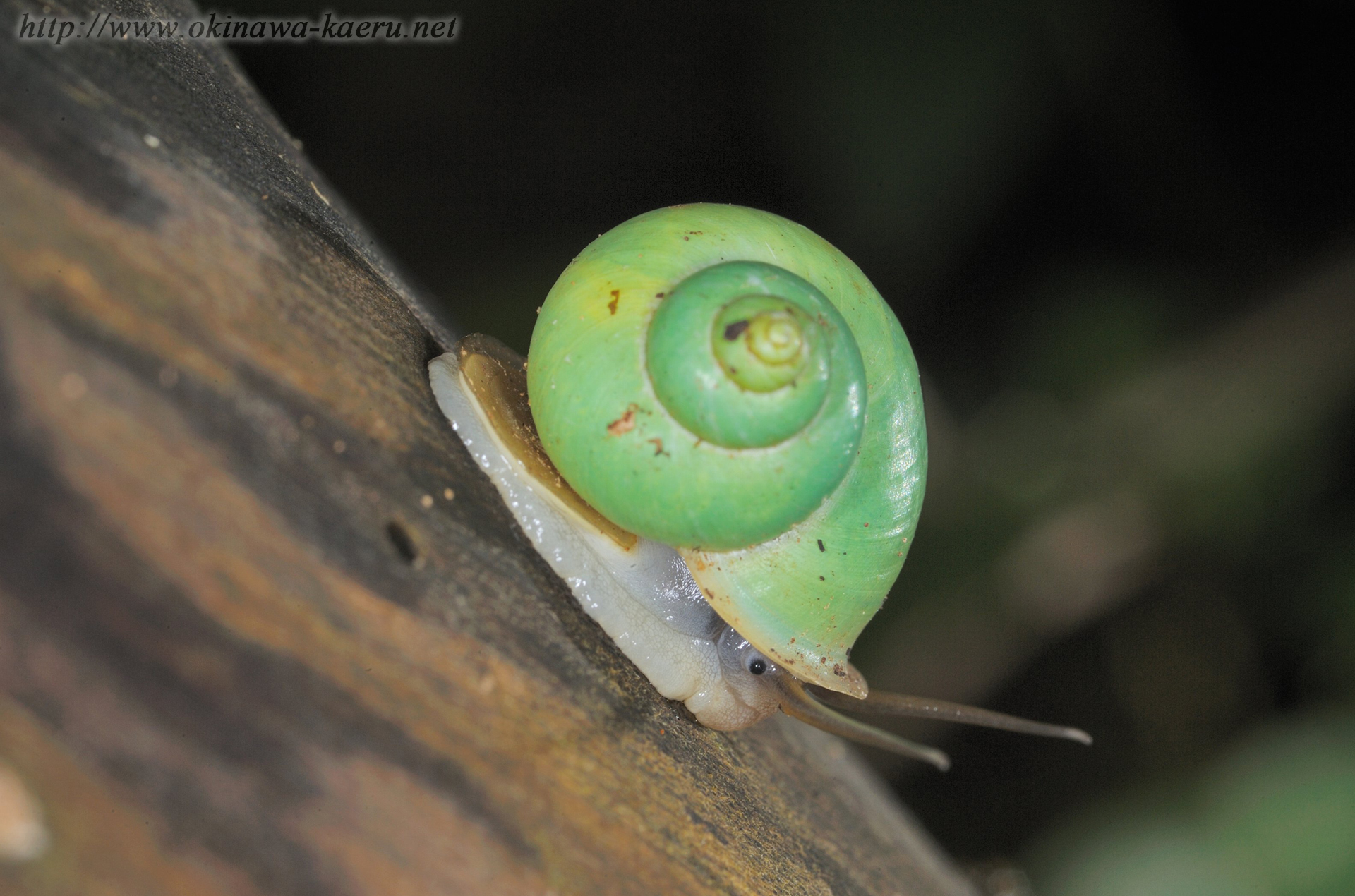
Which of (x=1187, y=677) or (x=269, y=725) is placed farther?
(x=1187, y=677)

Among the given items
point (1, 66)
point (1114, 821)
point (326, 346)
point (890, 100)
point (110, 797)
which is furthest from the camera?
point (890, 100)

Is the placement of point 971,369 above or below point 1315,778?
above

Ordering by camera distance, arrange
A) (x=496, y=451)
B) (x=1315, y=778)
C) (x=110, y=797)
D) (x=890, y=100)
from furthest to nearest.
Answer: (x=890, y=100) < (x=1315, y=778) < (x=496, y=451) < (x=110, y=797)

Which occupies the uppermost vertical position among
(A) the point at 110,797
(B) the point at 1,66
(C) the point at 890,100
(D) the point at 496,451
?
(C) the point at 890,100

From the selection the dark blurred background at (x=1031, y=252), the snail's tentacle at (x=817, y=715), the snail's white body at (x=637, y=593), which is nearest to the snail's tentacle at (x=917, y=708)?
the snail's tentacle at (x=817, y=715)

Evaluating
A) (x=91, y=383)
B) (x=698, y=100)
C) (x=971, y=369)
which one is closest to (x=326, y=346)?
(x=91, y=383)

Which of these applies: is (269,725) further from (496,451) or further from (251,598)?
(496,451)

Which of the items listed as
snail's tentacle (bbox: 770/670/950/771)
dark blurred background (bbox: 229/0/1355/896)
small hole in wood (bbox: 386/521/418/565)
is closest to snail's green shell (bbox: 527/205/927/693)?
snail's tentacle (bbox: 770/670/950/771)
